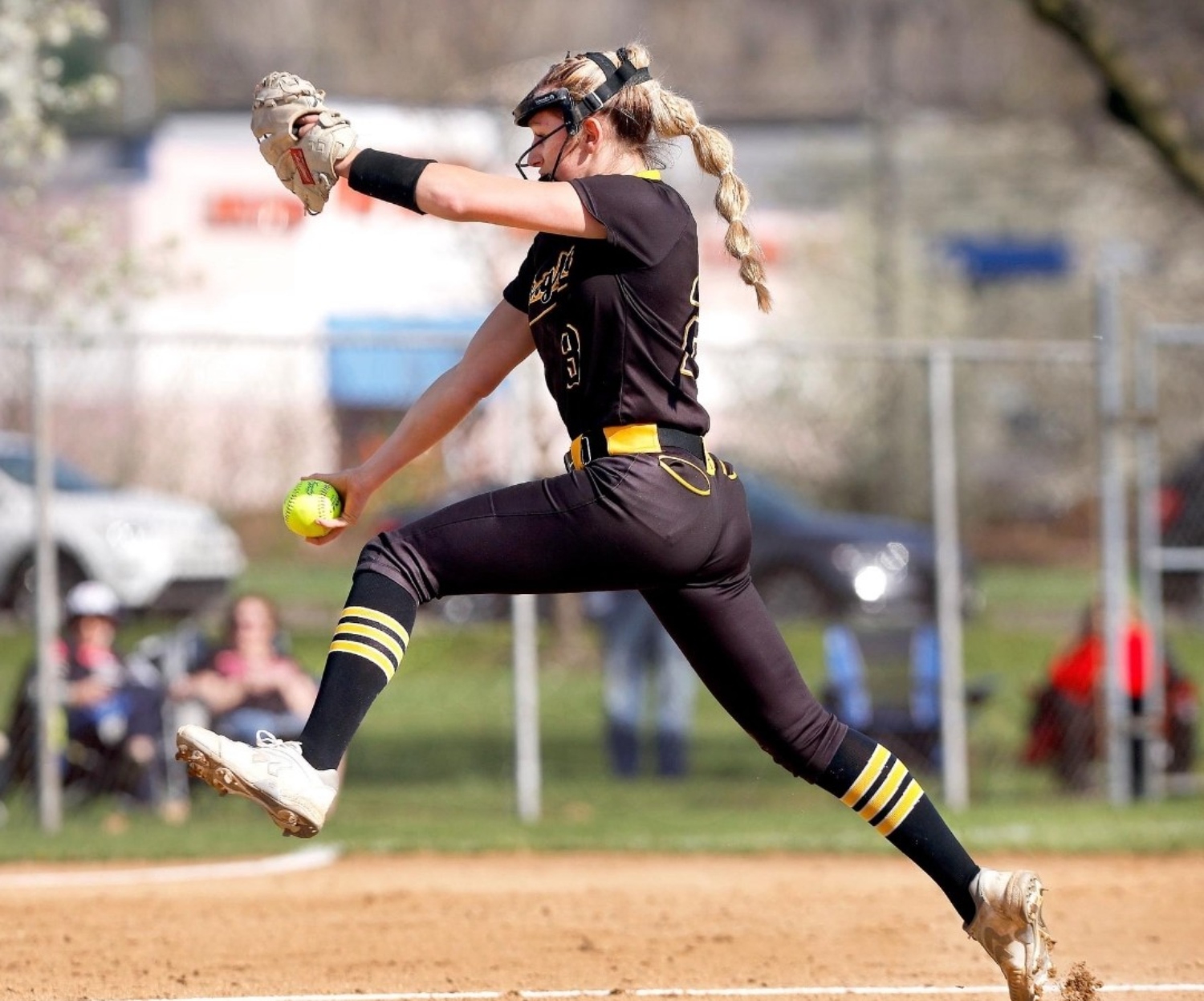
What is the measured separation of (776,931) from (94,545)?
17.3 feet

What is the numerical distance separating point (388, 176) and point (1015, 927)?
7.62 feet

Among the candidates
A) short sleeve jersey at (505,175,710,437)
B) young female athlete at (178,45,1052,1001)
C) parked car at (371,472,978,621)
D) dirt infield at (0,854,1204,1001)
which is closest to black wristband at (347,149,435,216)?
young female athlete at (178,45,1052,1001)

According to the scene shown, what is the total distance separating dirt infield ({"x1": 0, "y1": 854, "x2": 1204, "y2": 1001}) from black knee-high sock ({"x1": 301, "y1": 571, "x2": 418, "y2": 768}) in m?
1.30

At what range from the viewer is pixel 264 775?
3930mm

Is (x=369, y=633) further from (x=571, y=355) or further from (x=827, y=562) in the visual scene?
(x=827, y=562)

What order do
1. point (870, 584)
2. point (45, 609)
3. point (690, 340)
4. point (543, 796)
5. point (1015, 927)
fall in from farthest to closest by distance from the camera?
point (870, 584) < point (543, 796) < point (45, 609) < point (1015, 927) < point (690, 340)

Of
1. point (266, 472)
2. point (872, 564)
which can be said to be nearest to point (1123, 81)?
point (872, 564)

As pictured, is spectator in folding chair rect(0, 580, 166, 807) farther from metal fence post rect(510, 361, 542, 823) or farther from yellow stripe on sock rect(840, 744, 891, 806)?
yellow stripe on sock rect(840, 744, 891, 806)

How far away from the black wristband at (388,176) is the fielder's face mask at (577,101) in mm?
374

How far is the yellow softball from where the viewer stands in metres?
4.48

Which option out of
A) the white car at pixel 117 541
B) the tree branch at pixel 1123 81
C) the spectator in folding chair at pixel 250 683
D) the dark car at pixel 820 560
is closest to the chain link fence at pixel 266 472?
the white car at pixel 117 541

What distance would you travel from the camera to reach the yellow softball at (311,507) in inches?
177

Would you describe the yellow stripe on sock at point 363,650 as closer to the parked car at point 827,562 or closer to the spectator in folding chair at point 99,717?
the spectator in folding chair at point 99,717

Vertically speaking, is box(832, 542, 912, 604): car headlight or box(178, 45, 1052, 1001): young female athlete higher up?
box(832, 542, 912, 604): car headlight
